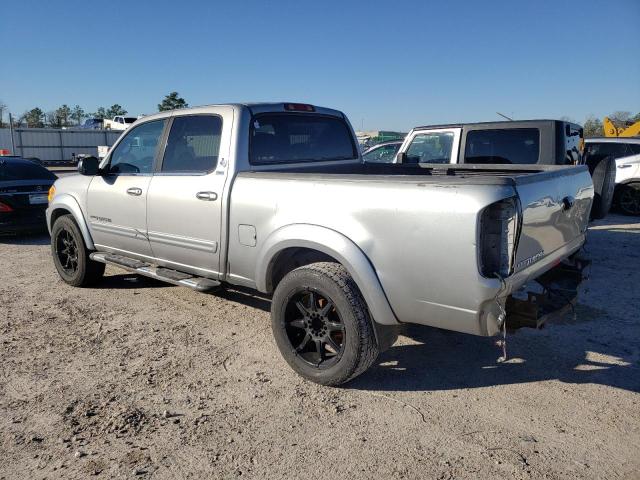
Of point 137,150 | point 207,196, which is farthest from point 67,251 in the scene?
point 207,196

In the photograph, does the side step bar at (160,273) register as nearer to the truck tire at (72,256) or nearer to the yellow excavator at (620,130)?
the truck tire at (72,256)

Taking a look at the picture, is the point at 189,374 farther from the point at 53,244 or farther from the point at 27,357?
the point at 53,244

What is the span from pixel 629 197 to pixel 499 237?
401 inches

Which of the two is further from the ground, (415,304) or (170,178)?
(170,178)

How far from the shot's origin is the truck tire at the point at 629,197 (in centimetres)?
1105

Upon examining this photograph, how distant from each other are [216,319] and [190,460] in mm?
2166

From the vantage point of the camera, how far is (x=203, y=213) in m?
4.14

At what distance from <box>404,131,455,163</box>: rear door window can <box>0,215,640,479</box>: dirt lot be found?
3132 millimetres

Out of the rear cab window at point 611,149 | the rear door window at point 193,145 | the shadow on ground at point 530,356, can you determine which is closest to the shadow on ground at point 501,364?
the shadow on ground at point 530,356

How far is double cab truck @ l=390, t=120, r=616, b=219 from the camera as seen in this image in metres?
6.36

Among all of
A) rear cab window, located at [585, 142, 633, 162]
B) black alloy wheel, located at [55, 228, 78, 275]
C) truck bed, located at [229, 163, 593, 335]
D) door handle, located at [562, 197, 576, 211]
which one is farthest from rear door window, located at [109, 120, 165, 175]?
A: rear cab window, located at [585, 142, 633, 162]

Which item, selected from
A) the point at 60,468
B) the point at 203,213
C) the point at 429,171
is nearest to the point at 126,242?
the point at 203,213

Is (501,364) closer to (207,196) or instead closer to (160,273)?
(207,196)

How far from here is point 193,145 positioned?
4.55 m
